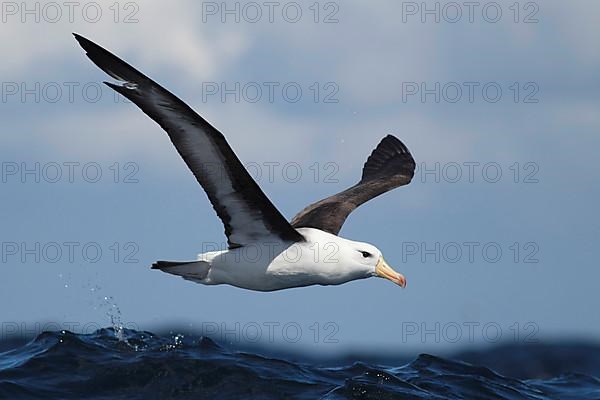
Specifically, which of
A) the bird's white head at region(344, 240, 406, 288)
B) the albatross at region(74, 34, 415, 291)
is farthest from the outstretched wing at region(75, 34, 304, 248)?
the bird's white head at region(344, 240, 406, 288)

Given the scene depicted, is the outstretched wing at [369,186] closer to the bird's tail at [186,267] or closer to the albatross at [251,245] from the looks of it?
the albatross at [251,245]

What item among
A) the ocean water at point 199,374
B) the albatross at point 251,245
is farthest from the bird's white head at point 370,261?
the ocean water at point 199,374

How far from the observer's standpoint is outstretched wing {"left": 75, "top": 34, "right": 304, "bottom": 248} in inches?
376

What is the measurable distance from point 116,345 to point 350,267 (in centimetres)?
297

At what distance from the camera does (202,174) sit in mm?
10539

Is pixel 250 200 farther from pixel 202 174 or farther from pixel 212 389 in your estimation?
pixel 212 389

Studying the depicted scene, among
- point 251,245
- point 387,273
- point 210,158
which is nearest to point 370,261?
point 387,273

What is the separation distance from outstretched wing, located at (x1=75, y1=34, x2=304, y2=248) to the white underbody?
13 cm

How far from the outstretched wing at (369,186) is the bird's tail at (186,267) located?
190 centimetres

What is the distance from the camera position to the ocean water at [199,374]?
36.3 feet

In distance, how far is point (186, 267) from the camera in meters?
11.2

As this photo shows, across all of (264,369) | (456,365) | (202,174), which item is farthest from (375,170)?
(202,174)

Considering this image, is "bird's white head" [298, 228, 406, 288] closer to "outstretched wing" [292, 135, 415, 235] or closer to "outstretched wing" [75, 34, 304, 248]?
"outstretched wing" [75, 34, 304, 248]

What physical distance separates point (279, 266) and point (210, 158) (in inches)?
55.3
